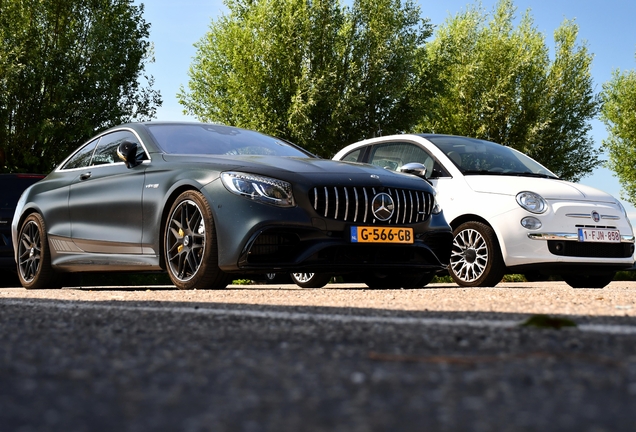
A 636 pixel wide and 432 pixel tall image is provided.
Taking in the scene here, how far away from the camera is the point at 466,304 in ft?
16.3

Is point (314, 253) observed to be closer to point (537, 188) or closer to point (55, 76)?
point (537, 188)

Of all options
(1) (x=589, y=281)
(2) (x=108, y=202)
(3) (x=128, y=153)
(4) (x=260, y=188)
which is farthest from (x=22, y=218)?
(1) (x=589, y=281)

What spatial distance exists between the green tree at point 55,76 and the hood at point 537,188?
15.6 meters

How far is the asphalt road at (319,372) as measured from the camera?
1.98 m

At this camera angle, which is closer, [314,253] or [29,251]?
[314,253]

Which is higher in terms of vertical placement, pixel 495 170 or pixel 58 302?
pixel 495 170

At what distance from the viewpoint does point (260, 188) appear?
21.6ft

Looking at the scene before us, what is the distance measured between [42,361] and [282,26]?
23108 millimetres

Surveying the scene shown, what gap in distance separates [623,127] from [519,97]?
7227 millimetres

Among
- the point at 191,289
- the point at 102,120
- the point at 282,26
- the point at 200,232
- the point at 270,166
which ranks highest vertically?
the point at 282,26

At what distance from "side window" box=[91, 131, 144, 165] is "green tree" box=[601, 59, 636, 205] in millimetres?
32152

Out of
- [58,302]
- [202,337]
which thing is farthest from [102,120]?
[202,337]

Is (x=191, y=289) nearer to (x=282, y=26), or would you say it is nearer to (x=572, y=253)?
(x=572, y=253)

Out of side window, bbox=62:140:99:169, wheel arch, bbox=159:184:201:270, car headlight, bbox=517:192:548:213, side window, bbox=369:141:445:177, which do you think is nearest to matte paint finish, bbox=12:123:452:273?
wheel arch, bbox=159:184:201:270
